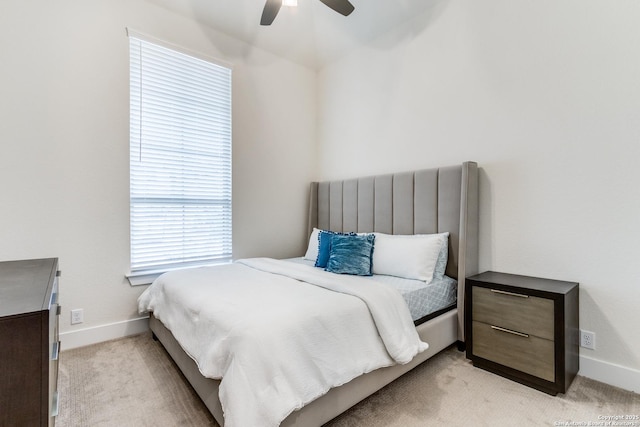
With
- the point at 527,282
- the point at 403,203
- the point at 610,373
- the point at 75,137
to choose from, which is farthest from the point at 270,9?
the point at 610,373

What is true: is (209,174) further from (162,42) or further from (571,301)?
A: (571,301)

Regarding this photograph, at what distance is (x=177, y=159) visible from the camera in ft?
9.84

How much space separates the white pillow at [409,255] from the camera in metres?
2.40

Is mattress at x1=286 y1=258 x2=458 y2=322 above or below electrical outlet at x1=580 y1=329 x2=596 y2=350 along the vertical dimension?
above

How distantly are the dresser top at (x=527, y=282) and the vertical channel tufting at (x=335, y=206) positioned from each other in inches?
64.7

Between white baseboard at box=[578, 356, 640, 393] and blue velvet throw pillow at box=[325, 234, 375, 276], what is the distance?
1.57 metres

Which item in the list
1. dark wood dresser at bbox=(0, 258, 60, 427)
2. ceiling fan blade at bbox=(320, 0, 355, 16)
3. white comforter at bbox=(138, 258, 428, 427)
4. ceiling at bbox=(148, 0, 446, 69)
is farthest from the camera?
ceiling at bbox=(148, 0, 446, 69)

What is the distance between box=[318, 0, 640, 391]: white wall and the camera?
1.92 meters

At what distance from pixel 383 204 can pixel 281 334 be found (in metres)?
2.03

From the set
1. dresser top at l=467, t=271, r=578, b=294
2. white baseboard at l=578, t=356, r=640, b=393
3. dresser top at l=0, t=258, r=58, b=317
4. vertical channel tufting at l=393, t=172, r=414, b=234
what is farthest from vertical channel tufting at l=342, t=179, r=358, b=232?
dresser top at l=0, t=258, r=58, b=317

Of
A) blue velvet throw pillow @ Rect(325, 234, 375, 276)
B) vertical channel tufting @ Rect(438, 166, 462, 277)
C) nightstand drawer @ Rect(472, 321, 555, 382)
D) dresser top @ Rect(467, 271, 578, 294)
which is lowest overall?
nightstand drawer @ Rect(472, 321, 555, 382)

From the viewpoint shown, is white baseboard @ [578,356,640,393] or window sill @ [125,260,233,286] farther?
window sill @ [125,260,233,286]

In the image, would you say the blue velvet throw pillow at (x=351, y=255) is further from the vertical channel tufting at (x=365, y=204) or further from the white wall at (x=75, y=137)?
the white wall at (x=75, y=137)

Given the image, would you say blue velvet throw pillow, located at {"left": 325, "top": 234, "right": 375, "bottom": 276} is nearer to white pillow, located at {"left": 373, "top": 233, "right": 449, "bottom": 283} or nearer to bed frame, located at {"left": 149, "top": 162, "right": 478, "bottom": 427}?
white pillow, located at {"left": 373, "top": 233, "right": 449, "bottom": 283}
